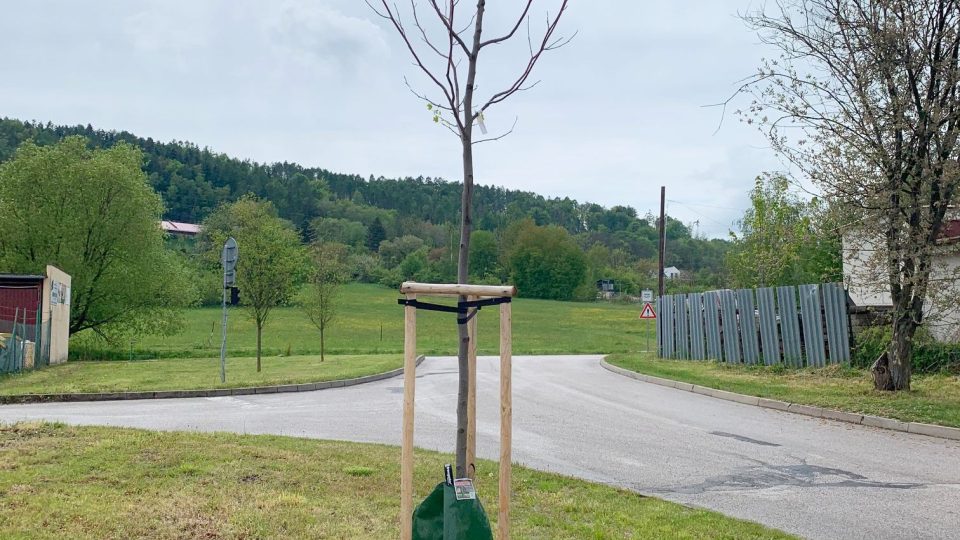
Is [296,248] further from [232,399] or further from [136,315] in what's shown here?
[136,315]

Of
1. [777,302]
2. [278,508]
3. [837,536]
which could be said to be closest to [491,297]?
[278,508]

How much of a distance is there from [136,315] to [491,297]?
35.2m

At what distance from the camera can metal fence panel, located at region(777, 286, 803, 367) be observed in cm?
2067

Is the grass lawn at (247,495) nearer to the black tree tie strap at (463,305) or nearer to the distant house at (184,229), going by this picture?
the black tree tie strap at (463,305)

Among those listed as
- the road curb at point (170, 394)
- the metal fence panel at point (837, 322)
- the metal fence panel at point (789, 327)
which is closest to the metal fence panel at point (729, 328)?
the metal fence panel at point (789, 327)

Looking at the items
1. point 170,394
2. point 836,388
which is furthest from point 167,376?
point 836,388

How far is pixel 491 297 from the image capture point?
13.3 ft

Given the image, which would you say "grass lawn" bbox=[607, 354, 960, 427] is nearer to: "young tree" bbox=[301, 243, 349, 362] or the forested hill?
"young tree" bbox=[301, 243, 349, 362]

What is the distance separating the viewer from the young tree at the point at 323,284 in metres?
27.3

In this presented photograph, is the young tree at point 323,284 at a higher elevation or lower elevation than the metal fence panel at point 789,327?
higher

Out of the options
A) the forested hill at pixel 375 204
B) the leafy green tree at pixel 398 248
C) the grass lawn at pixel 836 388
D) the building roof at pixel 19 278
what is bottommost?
the grass lawn at pixel 836 388

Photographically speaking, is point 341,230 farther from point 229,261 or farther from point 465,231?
point 465,231

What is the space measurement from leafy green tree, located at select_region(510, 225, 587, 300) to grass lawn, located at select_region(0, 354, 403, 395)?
64.1 m

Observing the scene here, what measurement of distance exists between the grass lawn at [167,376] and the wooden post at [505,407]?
1381 cm
